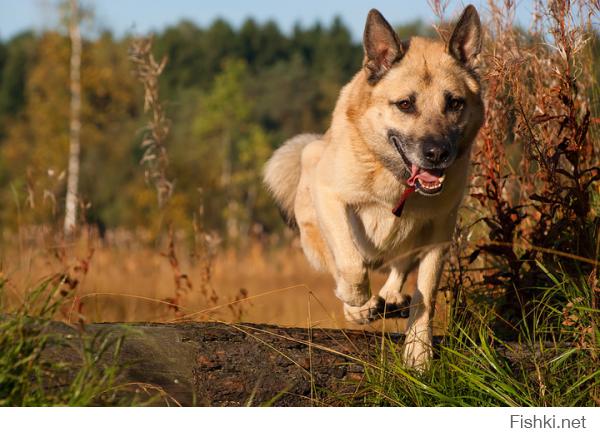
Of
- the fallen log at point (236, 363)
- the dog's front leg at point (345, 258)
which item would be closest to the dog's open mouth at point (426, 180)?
the dog's front leg at point (345, 258)

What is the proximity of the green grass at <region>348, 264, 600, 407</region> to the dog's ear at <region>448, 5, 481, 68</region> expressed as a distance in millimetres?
1534

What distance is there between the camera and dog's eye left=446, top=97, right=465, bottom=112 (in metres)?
4.56

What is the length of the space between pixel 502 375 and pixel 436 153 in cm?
125

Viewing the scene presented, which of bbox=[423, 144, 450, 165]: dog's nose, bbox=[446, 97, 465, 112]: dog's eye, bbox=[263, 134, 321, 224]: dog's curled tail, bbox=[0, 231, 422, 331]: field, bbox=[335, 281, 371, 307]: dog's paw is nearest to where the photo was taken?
bbox=[423, 144, 450, 165]: dog's nose

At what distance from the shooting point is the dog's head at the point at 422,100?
4.44 meters

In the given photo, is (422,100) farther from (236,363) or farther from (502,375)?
(236,363)

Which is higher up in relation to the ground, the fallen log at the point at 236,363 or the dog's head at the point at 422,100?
the dog's head at the point at 422,100

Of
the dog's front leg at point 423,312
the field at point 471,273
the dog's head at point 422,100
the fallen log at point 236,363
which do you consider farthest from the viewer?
the dog's head at point 422,100

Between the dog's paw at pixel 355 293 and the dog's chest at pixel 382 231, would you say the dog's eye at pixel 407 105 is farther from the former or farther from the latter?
the dog's paw at pixel 355 293

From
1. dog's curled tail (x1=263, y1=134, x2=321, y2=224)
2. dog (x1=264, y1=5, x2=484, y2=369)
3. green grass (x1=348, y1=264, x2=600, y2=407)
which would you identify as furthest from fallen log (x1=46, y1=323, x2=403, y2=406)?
dog's curled tail (x1=263, y1=134, x2=321, y2=224)

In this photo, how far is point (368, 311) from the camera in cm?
477

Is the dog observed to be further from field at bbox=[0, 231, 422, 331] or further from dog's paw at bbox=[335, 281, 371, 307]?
field at bbox=[0, 231, 422, 331]

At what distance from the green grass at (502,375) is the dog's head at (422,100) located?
981mm
